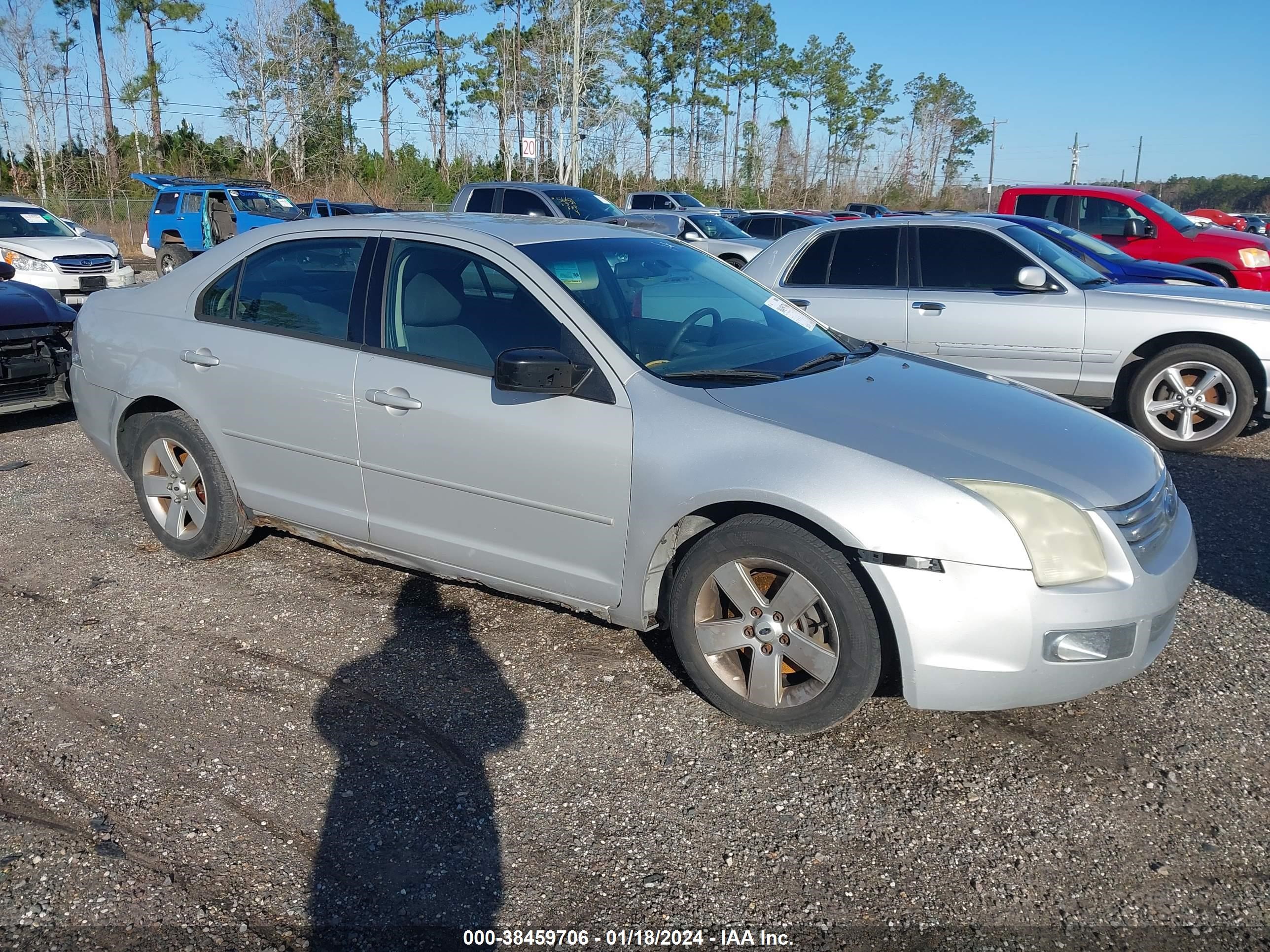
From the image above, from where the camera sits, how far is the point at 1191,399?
7.18 metres

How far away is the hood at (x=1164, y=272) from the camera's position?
29.2 feet

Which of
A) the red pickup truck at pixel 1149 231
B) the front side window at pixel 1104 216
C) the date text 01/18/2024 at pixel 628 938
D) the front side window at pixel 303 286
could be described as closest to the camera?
the date text 01/18/2024 at pixel 628 938

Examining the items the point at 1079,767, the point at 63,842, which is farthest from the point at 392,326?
the point at 1079,767

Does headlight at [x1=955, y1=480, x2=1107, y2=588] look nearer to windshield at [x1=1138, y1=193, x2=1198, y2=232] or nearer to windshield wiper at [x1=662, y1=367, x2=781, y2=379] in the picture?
windshield wiper at [x1=662, y1=367, x2=781, y2=379]

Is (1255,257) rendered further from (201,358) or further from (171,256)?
(171,256)

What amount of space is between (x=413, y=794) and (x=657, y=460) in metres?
1.31

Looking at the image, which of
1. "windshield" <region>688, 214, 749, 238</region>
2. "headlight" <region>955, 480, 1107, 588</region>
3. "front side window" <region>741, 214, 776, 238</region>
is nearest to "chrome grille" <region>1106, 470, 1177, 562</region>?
"headlight" <region>955, 480, 1107, 588</region>

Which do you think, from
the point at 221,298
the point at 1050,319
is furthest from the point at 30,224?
the point at 1050,319

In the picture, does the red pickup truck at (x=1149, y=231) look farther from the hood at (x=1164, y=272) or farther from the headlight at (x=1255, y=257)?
the hood at (x=1164, y=272)

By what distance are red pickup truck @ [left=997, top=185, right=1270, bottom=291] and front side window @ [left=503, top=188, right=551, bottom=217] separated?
7099mm

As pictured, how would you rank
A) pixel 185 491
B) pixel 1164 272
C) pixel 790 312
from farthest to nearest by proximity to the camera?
pixel 1164 272, pixel 185 491, pixel 790 312

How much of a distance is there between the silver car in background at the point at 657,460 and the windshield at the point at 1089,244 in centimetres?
565

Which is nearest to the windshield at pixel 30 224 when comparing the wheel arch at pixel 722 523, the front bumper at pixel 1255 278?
the wheel arch at pixel 722 523

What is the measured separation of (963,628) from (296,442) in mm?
2805
